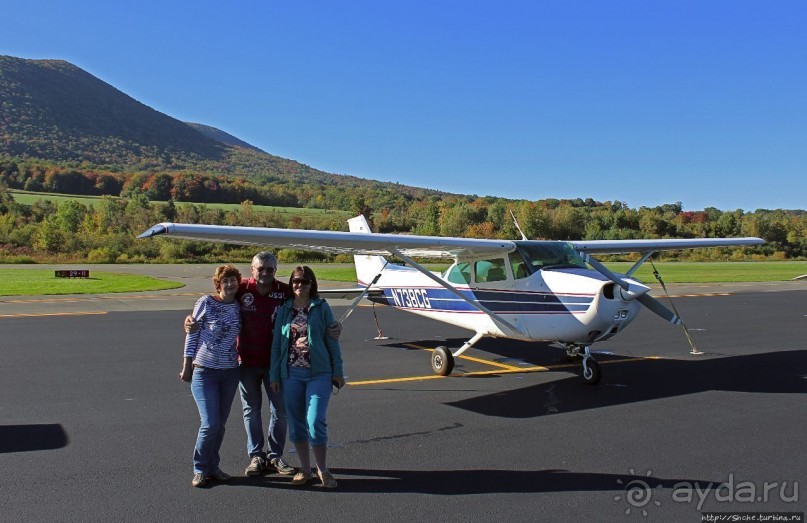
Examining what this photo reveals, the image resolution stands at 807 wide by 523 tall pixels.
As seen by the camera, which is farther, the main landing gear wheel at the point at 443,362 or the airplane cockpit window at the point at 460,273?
the airplane cockpit window at the point at 460,273

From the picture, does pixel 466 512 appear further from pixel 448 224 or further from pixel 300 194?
pixel 300 194

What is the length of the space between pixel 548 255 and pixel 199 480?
5928 mm

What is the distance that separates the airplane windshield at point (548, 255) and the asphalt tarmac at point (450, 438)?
1632mm

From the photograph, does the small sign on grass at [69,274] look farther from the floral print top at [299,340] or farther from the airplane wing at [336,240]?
the floral print top at [299,340]

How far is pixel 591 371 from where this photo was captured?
8555 mm

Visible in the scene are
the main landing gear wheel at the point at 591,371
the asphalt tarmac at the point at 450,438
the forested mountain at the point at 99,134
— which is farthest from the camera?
the forested mountain at the point at 99,134

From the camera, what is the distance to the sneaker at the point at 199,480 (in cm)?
470

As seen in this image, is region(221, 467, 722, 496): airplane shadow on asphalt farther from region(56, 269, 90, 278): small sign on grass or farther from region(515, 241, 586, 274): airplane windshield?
region(56, 269, 90, 278): small sign on grass

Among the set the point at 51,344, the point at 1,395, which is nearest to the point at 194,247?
the point at 51,344

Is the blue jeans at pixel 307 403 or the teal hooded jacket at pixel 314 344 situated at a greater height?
the teal hooded jacket at pixel 314 344

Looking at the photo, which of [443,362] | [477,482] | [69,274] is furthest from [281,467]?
[69,274]

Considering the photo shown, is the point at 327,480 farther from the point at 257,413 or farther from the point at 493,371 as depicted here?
the point at 493,371

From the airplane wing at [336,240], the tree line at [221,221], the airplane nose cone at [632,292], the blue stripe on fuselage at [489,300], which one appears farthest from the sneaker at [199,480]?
the tree line at [221,221]

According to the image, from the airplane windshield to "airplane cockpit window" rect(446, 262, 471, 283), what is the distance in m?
0.98
